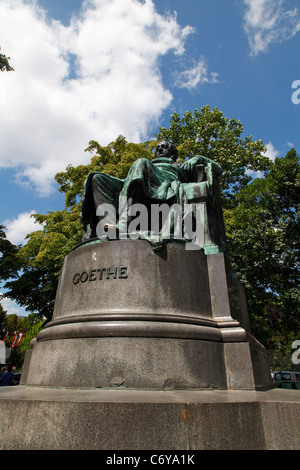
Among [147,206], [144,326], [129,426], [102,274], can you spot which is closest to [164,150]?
[147,206]

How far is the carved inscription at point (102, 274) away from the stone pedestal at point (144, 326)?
0.05 feet

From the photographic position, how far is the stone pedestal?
3.86 m

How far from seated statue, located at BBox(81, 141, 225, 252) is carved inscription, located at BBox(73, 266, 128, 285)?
0.71 m

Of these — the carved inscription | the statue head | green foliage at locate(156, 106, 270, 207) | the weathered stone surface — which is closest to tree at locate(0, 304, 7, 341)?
green foliage at locate(156, 106, 270, 207)

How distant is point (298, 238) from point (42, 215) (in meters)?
15.1

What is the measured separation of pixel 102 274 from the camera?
Answer: 4.71m

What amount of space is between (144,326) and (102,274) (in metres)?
1.09

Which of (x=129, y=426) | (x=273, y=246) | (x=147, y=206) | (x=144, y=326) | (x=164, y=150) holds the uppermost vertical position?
(x=273, y=246)

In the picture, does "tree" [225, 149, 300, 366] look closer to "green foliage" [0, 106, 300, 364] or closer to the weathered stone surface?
"green foliage" [0, 106, 300, 364]

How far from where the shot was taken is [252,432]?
2.61m

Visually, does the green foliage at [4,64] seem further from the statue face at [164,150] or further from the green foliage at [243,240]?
the statue face at [164,150]

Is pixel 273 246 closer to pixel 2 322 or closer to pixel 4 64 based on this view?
pixel 4 64

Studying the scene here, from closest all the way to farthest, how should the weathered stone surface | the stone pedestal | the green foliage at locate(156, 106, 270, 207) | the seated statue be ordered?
the weathered stone surface, the stone pedestal, the seated statue, the green foliage at locate(156, 106, 270, 207)
